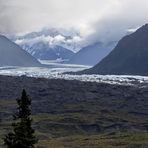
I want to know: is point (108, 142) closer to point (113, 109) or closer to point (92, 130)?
point (92, 130)

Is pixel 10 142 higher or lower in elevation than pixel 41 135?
higher

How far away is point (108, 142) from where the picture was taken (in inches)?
3770

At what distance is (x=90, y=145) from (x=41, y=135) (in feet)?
154

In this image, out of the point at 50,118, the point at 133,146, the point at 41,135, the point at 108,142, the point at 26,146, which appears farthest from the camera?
the point at 50,118

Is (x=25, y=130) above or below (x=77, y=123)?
above

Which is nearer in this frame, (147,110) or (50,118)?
(50,118)

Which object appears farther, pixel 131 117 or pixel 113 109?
pixel 113 109

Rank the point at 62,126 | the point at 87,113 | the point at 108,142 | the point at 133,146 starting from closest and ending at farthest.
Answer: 1. the point at 133,146
2. the point at 108,142
3. the point at 62,126
4. the point at 87,113

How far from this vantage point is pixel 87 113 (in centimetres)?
18925

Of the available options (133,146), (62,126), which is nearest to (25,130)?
(133,146)

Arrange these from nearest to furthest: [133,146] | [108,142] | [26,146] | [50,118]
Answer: [26,146] → [133,146] → [108,142] → [50,118]

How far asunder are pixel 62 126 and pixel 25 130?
134146 mm

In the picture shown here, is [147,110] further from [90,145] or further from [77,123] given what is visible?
[90,145]

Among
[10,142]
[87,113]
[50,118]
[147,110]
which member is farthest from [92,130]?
[10,142]
